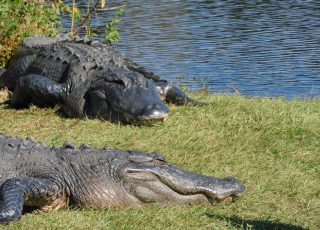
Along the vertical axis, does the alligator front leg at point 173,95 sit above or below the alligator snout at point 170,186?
below

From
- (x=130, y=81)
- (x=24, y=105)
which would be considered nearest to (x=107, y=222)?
(x=130, y=81)

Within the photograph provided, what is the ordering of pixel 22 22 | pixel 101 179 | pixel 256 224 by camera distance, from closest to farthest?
pixel 256 224, pixel 101 179, pixel 22 22

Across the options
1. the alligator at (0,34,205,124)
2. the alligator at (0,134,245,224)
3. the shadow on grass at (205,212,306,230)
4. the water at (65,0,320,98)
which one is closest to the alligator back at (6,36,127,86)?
the alligator at (0,34,205,124)

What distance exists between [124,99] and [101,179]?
9.24 ft

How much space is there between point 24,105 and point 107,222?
4138 mm

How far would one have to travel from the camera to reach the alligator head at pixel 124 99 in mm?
7715

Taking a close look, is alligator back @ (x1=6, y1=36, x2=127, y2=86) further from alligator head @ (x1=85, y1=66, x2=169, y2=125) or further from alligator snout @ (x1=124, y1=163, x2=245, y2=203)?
alligator snout @ (x1=124, y1=163, x2=245, y2=203)

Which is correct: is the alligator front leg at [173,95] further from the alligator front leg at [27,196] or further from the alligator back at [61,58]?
the alligator front leg at [27,196]

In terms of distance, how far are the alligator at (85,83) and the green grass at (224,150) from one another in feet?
0.59

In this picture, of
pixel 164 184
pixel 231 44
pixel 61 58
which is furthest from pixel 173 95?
pixel 231 44

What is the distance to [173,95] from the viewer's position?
8719 millimetres

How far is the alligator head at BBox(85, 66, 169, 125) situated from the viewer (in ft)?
25.3

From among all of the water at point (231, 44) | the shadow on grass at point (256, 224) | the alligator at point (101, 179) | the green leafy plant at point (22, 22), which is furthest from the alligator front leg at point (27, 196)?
the water at point (231, 44)

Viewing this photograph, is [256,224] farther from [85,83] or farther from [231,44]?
[231,44]
